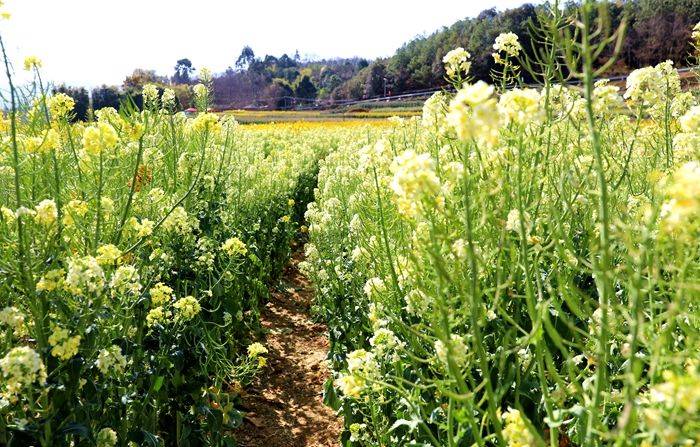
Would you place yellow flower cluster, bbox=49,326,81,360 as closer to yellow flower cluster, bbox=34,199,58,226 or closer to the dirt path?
yellow flower cluster, bbox=34,199,58,226

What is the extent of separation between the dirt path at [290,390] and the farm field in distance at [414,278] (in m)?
0.02

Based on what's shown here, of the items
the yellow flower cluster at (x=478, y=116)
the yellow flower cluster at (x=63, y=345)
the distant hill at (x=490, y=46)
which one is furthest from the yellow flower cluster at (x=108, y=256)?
the distant hill at (x=490, y=46)

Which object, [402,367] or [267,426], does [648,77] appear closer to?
[402,367]

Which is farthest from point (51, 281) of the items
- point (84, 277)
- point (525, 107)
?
point (525, 107)

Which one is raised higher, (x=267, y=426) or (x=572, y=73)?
(x=572, y=73)

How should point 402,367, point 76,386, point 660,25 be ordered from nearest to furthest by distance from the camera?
1. point 76,386
2. point 402,367
3. point 660,25

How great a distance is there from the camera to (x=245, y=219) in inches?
224

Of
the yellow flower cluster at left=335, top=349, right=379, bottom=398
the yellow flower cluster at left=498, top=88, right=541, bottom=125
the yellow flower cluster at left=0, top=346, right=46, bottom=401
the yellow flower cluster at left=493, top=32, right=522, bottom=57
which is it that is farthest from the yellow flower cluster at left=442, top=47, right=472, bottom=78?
the yellow flower cluster at left=0, top=346, right=46, bottom=401

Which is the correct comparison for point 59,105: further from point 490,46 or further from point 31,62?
point 490,46

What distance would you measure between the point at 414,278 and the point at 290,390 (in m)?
2.72

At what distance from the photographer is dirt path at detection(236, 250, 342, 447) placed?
4148mm

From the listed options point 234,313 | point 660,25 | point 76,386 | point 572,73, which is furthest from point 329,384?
point 660,25

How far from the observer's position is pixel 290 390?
481 centimetres

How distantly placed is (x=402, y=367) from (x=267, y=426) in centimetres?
204
